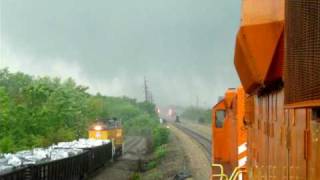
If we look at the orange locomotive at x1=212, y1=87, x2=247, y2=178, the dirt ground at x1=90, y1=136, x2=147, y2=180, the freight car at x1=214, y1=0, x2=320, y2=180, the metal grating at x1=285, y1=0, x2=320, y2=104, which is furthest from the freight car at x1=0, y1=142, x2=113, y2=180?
the metal grating at x1=285, y1=0, x2=320, y2=104

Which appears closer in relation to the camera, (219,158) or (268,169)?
(268,169)

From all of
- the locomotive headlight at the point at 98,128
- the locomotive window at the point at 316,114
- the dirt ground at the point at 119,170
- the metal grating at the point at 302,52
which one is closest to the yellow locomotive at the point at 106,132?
the locomotive headlight at the point at 98,128

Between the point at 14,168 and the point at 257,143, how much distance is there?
11.8m

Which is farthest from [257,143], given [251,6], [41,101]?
[41,101]

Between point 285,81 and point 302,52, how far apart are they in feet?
1.96

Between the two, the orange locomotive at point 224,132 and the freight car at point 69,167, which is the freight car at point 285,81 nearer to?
the orange locomotive at point 224,132

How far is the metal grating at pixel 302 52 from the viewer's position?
2.21 meters

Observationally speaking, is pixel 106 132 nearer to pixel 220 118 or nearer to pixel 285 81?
pixel 220 118

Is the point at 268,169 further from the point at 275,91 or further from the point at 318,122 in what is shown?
the point at 318,122

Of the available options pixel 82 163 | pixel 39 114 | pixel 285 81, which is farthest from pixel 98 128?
pixel 285 81

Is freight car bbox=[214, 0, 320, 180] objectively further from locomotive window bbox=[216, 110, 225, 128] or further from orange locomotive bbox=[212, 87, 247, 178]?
locomotive window bbox=[216, 110, 225, 128]

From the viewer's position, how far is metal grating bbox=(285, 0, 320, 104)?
86.9 inches

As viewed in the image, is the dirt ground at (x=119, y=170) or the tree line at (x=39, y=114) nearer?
the dirt ground at (x=119, y=170)

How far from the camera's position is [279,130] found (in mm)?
3920
